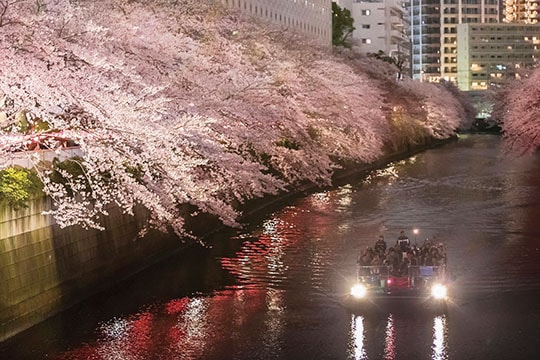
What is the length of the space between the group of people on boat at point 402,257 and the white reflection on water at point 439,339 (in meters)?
1.24

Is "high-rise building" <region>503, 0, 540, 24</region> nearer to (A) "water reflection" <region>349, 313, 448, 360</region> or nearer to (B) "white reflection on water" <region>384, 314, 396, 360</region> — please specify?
(A) "water reflection" <region>349, 313, 448, 360</region>

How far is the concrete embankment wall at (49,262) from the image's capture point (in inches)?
639

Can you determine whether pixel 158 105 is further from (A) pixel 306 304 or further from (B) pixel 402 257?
(B) pixel 402 257

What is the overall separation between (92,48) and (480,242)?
13.6 metres

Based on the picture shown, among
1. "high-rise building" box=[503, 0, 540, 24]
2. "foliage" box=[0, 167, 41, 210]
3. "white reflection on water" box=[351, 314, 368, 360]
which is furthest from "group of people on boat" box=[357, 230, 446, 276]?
"high-rise building" box=[503, 0, 540, 24]

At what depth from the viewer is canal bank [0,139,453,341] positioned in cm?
1627

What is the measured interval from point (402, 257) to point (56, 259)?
22.2 ft

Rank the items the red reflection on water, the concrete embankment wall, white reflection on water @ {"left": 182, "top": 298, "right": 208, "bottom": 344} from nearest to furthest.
→ the red reflection on water, the concrete embankment wall, white reflection on water @ {"left": 182, "top": 298, "right": 208, "bottom": 344}

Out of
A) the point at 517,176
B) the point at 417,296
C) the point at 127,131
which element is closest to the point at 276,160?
the point at 417,296

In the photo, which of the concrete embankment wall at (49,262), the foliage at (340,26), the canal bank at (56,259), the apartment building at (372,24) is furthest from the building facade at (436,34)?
the concrete embankment wall at (49,262)

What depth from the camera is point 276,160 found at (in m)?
30.5

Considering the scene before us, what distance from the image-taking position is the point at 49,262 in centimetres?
1766

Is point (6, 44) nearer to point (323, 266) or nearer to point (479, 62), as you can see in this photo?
point (323, 266)

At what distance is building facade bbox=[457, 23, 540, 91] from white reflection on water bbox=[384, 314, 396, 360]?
14811cm
